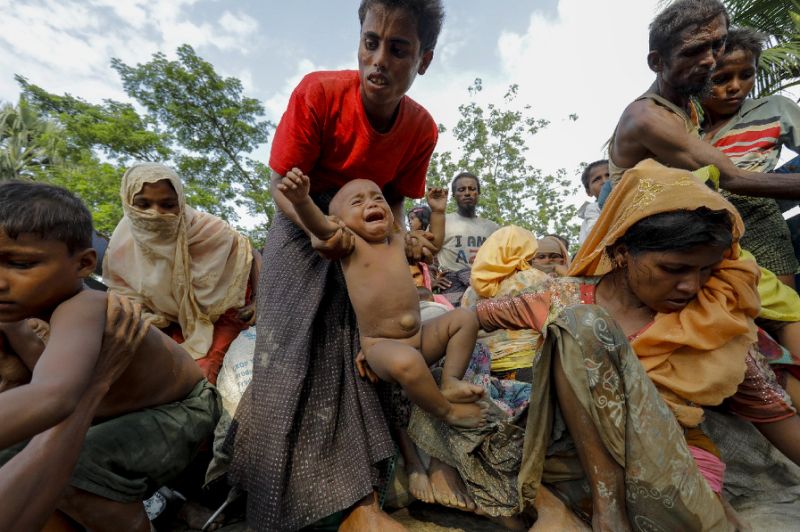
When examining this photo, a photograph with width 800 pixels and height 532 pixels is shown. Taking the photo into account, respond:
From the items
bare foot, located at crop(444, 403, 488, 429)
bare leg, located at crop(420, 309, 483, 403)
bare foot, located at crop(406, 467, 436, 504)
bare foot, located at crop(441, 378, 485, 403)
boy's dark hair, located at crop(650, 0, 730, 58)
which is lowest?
bare foot, located at crop(406, 467, 436, 504)

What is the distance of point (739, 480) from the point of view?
1788 millimetres

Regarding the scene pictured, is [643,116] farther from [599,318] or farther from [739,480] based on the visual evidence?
[739,480]

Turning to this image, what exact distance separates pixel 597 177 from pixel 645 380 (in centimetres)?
469

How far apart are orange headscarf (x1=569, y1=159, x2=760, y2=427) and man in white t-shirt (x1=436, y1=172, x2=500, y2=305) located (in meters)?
4.02

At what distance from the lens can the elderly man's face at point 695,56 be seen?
216cm

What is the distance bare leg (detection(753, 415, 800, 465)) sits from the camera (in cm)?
158

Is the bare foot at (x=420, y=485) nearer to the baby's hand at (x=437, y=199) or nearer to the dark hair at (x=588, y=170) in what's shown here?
the baby's hand at (x=437, y=199)

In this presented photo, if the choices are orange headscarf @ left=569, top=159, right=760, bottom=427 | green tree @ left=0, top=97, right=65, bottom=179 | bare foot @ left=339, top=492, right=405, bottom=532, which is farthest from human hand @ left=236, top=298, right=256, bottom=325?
green tree @ left=0, top=97, right=65, bottom=179

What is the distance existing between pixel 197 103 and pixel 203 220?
39.9ft

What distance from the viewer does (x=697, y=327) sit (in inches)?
60.7

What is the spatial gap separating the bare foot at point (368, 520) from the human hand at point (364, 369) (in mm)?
467

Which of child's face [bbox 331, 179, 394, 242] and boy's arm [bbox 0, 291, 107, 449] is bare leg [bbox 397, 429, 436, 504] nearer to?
child's face [bbox 331, 179, 394, 242]

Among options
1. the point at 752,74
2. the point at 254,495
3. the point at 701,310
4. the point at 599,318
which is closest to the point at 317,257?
the point at 254,495

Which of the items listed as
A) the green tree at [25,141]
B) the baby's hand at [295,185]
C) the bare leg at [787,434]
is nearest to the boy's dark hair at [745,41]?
the bare leg at [787,434]
